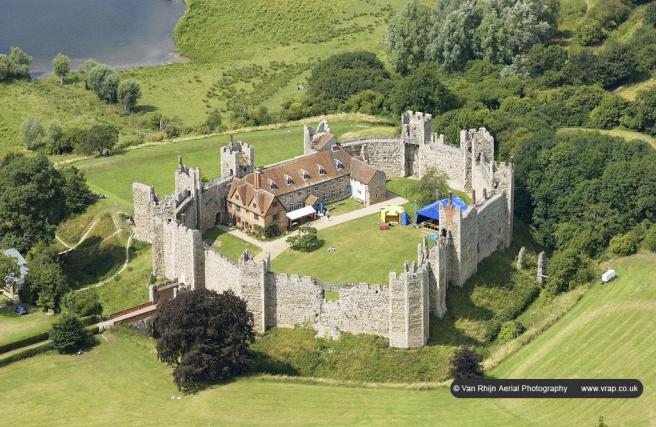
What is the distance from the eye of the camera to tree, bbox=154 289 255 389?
69.9 meters

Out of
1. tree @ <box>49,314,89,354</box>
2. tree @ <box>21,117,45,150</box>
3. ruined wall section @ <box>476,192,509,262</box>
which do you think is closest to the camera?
tree @ <box>49,314,89,354</box>

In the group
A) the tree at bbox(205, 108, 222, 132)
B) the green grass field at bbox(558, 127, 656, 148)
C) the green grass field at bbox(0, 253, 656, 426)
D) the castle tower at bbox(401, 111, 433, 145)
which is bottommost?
the green grass field at bbox(0, 253, 656, 426)

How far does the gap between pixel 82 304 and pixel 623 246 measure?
41.1 metres

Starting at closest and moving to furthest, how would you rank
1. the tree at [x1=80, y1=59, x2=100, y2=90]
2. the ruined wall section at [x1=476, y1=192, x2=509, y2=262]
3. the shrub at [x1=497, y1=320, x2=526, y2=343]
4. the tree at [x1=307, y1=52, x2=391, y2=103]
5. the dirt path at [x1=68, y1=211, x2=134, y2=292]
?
1. the shrub at [x1=497, y1=320, x2=526, y2=343]
2. the ruined wall section at [x1=476, y1=192, x2=509, y2=262]
3. the dirt path at [x1=68, y1=211, x2=134, y2=292]
4. the tree at [x1=307, y1=52, x2=391, y2=103]
5. the tree at [x1=80, y1=59, x2=100, y2=90]

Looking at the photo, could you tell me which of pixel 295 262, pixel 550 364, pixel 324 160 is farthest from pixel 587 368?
pixel 324 160

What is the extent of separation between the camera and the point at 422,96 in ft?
373

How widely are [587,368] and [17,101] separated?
86.2 metres

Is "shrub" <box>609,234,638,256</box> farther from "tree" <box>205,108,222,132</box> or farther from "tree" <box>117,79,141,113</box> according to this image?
"tree" <box>117,79,141,113</box>

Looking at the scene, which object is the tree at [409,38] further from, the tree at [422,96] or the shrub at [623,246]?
the shrub at [623,246]

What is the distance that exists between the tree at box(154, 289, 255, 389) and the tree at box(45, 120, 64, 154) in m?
48.3

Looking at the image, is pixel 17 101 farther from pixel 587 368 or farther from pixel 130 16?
pixel 587 368

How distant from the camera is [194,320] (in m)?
70.2

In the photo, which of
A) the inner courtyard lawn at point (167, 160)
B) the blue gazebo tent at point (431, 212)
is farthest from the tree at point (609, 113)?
the blue gazebo tent at point (431, 212)

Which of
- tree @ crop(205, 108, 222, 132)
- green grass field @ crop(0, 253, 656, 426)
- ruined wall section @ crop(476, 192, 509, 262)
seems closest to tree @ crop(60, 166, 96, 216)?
green grass field @ crop(0, 253, 656, 426)
